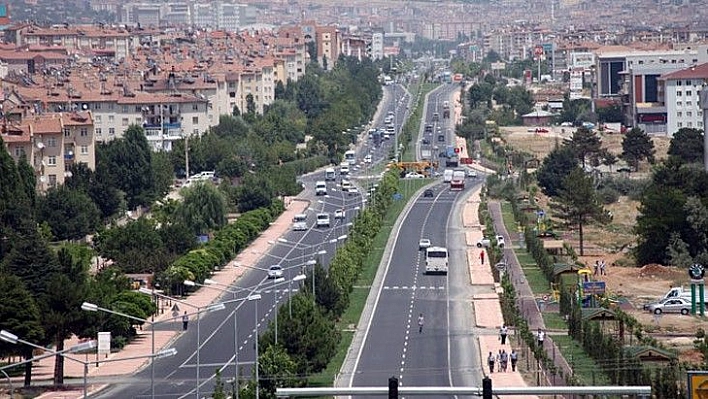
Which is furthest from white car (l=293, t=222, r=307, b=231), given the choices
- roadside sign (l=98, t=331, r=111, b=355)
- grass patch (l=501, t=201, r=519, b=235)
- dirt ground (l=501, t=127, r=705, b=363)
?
roadside sign (l=98, t=331, r=111, b=355)

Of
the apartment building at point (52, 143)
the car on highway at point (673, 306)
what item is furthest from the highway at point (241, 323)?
the apartment building at point (52, 143)

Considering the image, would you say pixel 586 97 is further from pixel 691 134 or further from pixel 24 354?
pixel 24 354

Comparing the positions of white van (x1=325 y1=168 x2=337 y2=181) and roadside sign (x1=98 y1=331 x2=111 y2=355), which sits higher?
roadside sign (x1=98 y1=331 x2=111 y2=355)

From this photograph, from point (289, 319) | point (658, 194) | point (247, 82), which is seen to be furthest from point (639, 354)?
point (247, 82)

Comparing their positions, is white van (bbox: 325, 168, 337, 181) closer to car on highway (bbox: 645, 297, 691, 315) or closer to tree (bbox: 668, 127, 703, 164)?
tree (bbox: 668, 127, 703, 164)

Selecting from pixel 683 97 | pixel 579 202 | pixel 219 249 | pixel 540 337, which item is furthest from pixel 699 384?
pixel 683 97
